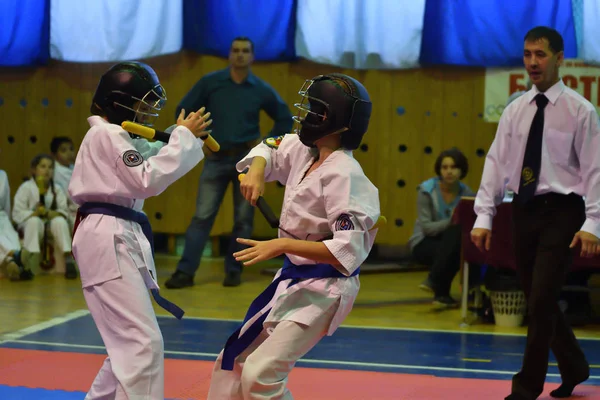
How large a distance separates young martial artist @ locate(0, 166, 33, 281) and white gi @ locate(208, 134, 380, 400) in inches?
214

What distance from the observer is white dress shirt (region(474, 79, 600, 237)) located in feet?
13.6

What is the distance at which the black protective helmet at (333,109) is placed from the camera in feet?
10.2

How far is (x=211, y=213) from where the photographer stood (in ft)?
25.6

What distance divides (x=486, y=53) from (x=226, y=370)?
6.53 meters

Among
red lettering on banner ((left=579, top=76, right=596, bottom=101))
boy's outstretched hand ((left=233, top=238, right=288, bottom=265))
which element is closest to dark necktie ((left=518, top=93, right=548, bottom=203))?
boy's outstretched hand ((left=233, top=238, right=288, bottom=265))

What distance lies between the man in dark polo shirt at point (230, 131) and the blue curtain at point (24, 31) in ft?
8.96

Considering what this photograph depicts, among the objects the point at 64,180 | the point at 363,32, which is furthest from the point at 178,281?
the point at 363,32

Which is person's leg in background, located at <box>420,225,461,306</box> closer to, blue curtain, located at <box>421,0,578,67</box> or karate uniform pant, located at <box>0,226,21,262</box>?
blue curtain, located at <box>421,0,578,67</box>

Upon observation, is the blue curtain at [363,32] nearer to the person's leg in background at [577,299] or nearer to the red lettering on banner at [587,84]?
the red lettering on banner at [587,84]

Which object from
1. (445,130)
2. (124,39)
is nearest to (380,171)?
(445,130)

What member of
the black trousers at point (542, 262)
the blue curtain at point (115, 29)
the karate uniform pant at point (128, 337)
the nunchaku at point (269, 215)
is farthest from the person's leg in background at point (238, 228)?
the nunchaku at point (269, 215)

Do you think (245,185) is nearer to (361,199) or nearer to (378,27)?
(361,199)

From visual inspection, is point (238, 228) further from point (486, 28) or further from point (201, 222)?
point (486, 28)

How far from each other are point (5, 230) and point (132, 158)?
528 cm
